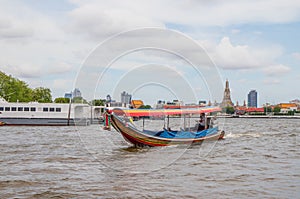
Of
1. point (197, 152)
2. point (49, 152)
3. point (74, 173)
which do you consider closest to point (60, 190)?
point (74, 173)

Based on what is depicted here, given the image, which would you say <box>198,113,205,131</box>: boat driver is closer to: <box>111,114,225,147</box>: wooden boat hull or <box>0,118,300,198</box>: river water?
<box>111,114,225,147</box>: wooden boat hull

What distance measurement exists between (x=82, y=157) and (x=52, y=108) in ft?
119

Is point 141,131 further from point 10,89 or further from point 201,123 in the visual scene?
point 10,89

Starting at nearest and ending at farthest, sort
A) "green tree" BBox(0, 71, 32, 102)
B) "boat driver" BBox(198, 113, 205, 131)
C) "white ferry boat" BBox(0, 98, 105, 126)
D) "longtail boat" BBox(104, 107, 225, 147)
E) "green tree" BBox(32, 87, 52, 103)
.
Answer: "longtail boat" BBox(104, 107, 225, 147)
"boat driver" BBox(198, 113, 205, 131)
"white ferry boat" BBox(0, 98, 105, 126)
"green tree" BBox(0, 71, 32, 102)
"green tree" BBox(32, 87, 52, 103)

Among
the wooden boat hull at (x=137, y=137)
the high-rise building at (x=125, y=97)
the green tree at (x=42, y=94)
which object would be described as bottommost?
the wooden boat hull at (x=137, y=137)

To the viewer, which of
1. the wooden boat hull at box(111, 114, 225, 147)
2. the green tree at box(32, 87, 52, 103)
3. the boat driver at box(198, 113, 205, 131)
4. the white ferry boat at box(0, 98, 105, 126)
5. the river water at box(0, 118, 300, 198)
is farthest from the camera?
the green tree at box(32, 87, 52, 103)

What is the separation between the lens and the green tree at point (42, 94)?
9219 cm

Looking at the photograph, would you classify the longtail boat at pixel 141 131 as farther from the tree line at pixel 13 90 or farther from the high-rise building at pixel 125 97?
the tree line at pixel 13 90

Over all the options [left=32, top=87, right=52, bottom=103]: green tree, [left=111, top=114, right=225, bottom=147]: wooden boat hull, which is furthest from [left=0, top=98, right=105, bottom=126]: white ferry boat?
[left=32, top=87, right=52, bottom=103]: green tree

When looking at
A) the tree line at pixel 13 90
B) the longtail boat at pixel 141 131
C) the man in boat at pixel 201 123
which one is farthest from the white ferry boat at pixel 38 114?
the longtail boat at pixel 141 131

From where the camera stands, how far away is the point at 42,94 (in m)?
94.1

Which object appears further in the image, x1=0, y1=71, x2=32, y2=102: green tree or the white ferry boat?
x1=0, y1=71, x2=32, y2=102: green tree

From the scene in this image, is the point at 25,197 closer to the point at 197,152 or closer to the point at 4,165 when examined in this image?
the point at 4,165

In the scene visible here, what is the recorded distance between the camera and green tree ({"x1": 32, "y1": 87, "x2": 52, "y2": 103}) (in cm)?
9219
